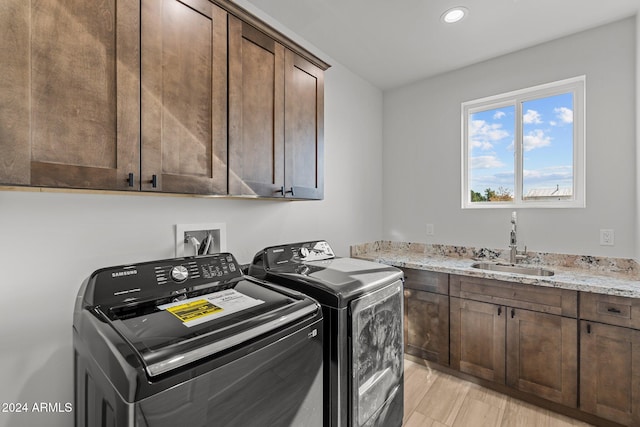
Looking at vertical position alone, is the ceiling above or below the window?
above

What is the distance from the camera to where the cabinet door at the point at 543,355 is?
1.86 m

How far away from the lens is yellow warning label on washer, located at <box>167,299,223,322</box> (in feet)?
3.25

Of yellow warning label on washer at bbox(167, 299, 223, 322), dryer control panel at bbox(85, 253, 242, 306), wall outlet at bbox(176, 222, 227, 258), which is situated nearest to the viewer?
yellow warning label on washer at bbox(167, 299, 223, 322)

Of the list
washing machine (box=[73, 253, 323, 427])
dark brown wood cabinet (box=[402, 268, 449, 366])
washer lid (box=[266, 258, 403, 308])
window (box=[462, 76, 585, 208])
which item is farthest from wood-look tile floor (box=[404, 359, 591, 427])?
window (box=[462, 76, 585, 208])

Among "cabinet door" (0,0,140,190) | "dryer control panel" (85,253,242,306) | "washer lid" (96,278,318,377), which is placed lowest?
"washer lid" (96,278,318,377)

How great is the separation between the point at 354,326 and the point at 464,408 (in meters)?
1.33

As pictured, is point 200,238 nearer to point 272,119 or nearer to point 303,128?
point 272,119

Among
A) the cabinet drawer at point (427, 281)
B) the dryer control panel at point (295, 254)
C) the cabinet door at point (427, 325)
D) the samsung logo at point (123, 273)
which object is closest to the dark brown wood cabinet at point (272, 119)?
the dryer control panel at point (295, 254)

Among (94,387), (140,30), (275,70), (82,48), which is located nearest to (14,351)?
(94,387)

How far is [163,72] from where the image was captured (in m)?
1.19

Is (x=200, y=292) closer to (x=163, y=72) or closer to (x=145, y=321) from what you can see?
(x=145, y=321)

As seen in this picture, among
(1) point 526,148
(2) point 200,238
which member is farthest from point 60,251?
(1) point 526,148

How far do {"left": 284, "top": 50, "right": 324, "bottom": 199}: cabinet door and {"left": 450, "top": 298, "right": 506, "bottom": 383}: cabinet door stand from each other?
1.44m

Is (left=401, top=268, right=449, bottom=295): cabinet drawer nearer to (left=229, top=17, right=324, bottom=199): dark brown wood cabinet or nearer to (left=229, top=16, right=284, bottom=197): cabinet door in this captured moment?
(left=229, top=17, right=324, bottom=199): dark brown wood cabinet
